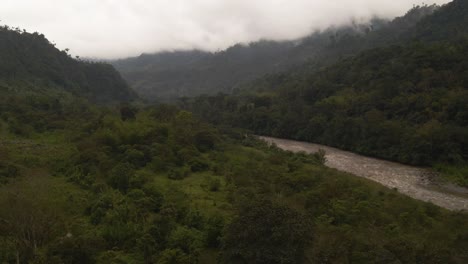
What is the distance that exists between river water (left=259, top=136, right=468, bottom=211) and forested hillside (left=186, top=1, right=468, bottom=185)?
1.63m

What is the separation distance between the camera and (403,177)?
35125mm

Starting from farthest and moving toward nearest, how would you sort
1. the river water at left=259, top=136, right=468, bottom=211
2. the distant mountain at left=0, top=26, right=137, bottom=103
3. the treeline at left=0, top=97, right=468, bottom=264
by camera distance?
the distant mountain at left=0, top=26, right=137, bottom=103, the river water at left=259, top=136, right=468, bottom=211, the treeline at left=0, top=97, right=468, bottom=264

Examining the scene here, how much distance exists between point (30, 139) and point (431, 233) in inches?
1086

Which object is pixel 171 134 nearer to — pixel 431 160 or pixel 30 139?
pixel 30 139

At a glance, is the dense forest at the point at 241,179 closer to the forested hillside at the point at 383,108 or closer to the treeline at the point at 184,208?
the treeline at the point at 184,208

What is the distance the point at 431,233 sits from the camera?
1822 centimetres

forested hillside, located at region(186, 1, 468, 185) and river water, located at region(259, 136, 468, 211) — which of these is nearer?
river water, located at region(259, 136, 468, 211)

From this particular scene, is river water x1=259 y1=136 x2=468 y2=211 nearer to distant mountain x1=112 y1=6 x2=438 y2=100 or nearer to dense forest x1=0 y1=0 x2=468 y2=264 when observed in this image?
dense forest x1=0 y1=0 x2=468 y2=264

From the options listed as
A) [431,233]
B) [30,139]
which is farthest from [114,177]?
[431,233]

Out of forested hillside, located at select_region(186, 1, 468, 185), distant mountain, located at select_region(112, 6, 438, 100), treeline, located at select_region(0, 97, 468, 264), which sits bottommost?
treeline, located at select_region(0, 97, 468, 264)

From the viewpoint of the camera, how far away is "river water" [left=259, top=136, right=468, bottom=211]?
29.2m

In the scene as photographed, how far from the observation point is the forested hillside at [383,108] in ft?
130

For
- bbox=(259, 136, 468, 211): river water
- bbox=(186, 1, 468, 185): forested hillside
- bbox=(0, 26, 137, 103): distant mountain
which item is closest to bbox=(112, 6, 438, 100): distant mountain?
bbox=(0, 26, 137, 103): distant mountain

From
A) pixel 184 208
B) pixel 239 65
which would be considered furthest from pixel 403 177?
pixel 239 65
